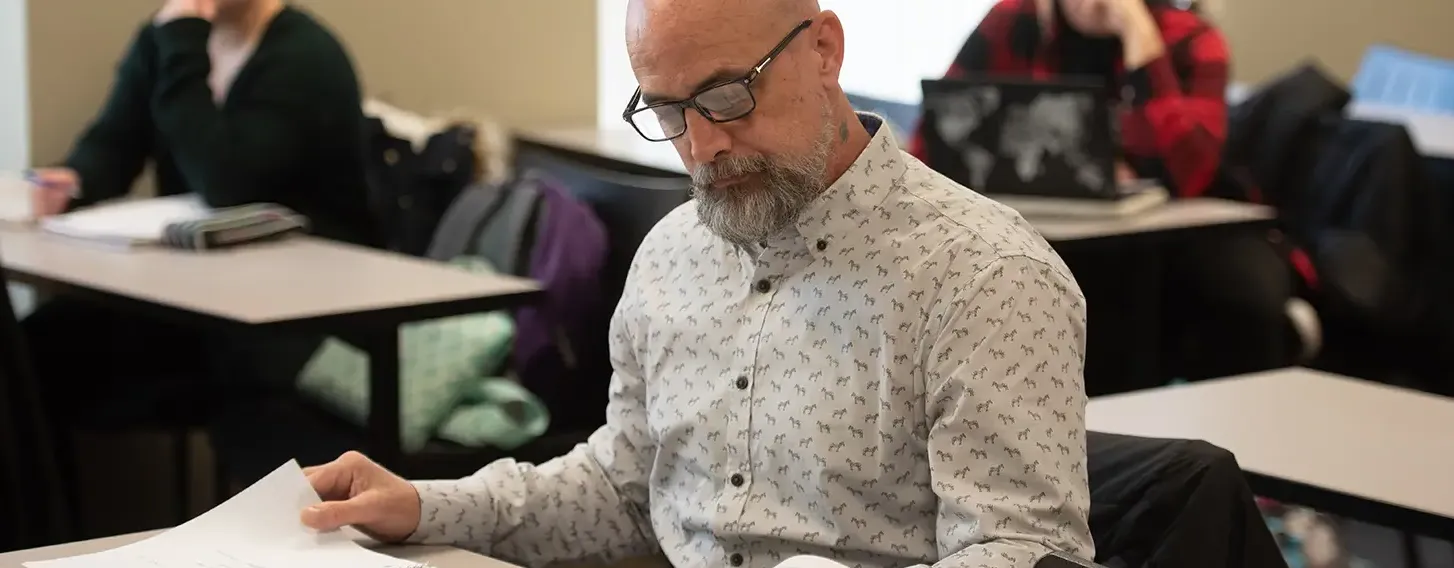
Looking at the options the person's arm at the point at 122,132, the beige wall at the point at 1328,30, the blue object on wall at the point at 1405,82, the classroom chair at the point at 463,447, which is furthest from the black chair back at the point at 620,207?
the beige wall at the point at 1328,30

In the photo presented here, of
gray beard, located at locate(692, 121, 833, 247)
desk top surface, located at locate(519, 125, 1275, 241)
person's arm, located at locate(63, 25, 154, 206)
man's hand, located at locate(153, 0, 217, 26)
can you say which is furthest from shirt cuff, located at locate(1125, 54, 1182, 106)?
gray beard, located at locate(692, 121, 833, 247)

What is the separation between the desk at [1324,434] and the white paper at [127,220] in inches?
64.8

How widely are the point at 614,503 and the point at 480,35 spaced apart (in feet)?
9.24

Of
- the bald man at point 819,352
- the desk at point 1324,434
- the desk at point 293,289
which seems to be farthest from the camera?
the desk at point 293,289

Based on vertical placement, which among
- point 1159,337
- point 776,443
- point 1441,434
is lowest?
point 1159,337

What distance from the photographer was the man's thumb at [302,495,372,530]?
1421 millimetres

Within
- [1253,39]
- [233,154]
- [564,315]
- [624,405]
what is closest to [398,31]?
[233,154]

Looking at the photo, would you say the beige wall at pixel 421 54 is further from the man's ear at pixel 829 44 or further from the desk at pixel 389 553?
the man's ear at pixel 829 44

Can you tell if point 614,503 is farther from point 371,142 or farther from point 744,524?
point 371,142

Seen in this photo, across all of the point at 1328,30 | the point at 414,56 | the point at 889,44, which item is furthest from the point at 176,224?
the point at 1328,30

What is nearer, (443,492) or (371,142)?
(443,492)

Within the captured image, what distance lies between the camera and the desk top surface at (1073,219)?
3.16m

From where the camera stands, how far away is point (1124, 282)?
3.40 metres

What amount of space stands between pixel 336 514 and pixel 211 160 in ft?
6.16
